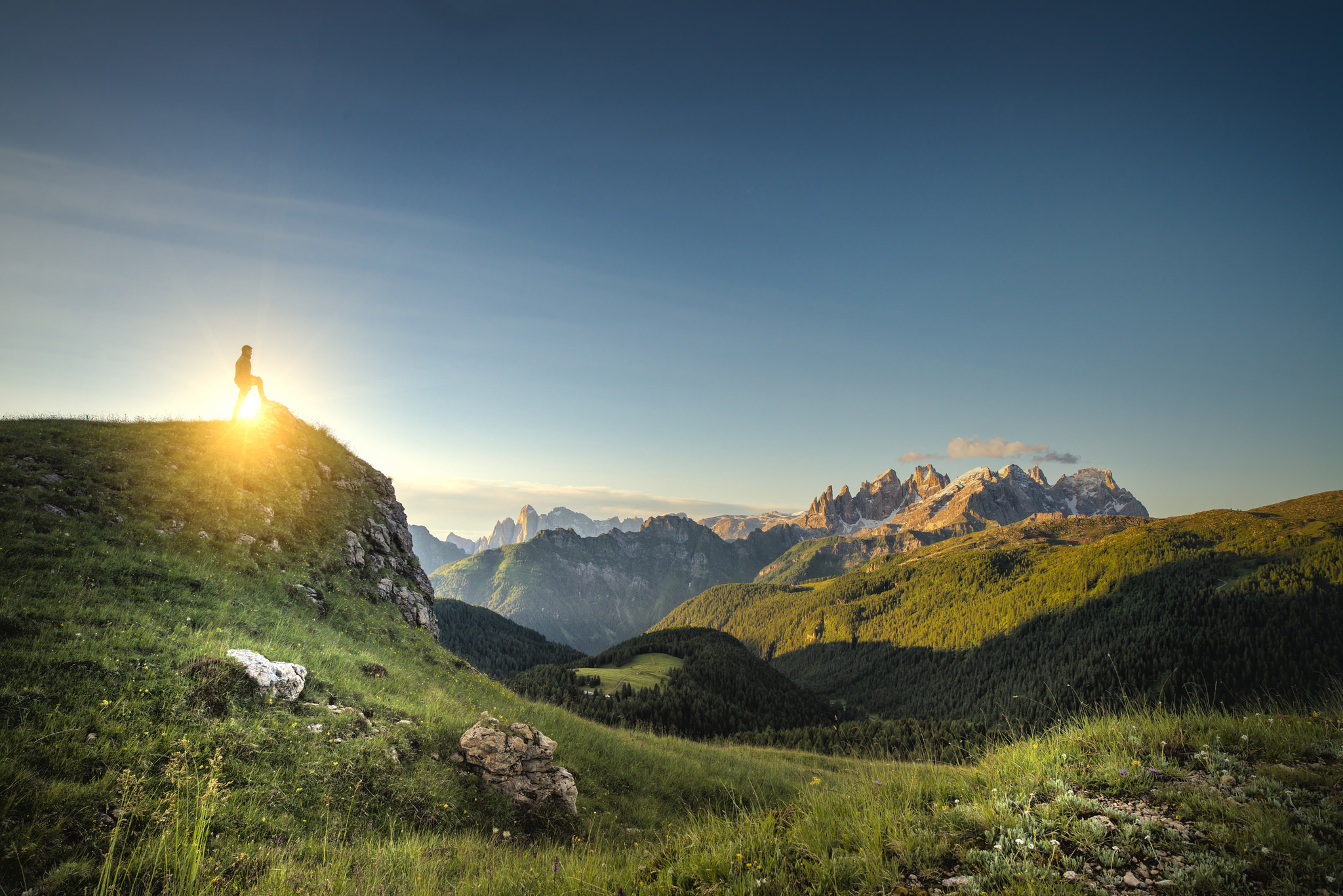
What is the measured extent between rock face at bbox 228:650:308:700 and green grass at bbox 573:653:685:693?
93.6m

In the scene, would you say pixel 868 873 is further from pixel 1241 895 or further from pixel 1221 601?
pixel 1221 601

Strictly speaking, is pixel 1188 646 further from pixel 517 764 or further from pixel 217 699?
pixel 217 699

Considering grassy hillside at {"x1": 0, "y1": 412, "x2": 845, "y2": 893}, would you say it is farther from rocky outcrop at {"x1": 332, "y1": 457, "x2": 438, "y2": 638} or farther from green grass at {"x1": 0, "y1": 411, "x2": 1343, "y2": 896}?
rocky outcrop at {"x1": 332, "y1": 457, "x2": 438, "y2": 638}

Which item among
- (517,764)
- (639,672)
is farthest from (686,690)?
(517,764)

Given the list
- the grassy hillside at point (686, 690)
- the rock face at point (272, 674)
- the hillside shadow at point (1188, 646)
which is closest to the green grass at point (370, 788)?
the rock face at point (272, 674)

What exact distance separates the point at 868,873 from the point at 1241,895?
3470mm

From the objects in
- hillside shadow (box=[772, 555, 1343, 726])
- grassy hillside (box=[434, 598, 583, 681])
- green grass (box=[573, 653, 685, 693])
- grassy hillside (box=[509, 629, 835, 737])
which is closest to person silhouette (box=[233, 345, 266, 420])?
grassy hillside (box=[509, 629, 835, 737])

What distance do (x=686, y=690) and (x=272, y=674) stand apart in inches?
4188

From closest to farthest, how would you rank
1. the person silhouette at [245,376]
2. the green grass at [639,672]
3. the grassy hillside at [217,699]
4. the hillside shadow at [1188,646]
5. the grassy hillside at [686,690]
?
the grassy hillside at [217,699], the person silhouette at [245,376], the grassy hillside at [686,690], the green grass at [639,672], the hillside shadow at [1188,646]

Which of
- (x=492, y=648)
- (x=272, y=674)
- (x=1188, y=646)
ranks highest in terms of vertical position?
(x=272, y=674)

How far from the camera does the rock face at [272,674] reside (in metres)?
12.2

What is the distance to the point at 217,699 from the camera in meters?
10.9

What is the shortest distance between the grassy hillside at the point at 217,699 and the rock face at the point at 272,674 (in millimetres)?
300

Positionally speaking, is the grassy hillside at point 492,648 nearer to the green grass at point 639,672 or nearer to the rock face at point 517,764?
the green grass at point 639,672
